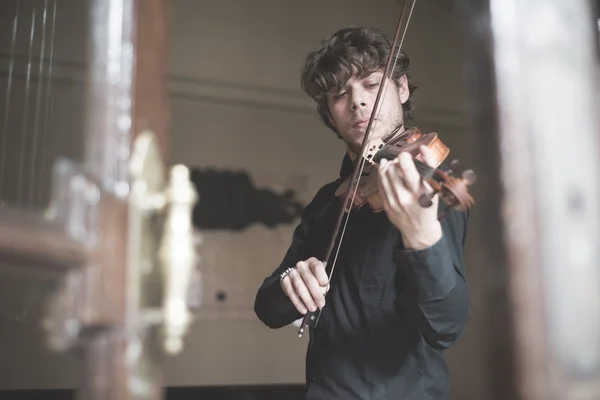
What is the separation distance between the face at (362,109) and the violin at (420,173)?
0.11 feet

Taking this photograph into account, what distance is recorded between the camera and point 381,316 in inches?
23.6

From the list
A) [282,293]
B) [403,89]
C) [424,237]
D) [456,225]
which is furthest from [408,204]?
[403,89]

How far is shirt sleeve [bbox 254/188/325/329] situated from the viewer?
65 cm

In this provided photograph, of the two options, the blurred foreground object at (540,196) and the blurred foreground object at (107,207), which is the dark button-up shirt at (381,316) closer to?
the blurred foreground object at (107,207)

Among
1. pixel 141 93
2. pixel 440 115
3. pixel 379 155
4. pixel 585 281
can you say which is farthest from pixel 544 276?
pixel 440 115

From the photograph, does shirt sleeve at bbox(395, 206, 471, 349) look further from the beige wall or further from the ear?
the beige wall

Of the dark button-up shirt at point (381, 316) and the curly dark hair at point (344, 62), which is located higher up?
the curly dark hair at point (344, 62)

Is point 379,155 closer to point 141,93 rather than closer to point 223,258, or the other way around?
point 141,93

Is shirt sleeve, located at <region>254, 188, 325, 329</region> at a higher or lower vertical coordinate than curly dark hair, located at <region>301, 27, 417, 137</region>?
lower

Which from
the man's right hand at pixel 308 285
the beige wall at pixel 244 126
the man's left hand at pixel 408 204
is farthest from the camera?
the beige wall at pixel 244 126

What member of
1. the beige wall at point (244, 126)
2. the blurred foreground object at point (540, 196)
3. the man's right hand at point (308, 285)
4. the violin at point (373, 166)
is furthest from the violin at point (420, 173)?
the beige wall at point (244, 126)

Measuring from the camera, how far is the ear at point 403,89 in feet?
2.56

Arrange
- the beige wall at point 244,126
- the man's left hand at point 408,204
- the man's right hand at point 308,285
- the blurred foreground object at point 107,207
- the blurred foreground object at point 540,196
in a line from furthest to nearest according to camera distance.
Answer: the beige wall at point 244,126 → the blurred foreground object at point 107,207 → the man's right hand at point 308,285 → the man's left hand at point 408,204 → the blurred foreground object at point 540,196

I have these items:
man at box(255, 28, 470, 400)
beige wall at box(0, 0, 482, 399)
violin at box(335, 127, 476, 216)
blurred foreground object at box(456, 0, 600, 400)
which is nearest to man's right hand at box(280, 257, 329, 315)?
man at box(255, 28, 470, 400)
